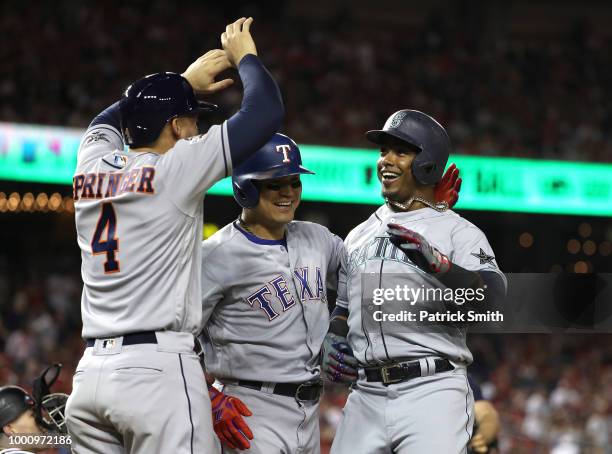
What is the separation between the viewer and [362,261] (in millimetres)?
3574

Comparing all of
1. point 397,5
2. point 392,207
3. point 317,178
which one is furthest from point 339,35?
point 392,207

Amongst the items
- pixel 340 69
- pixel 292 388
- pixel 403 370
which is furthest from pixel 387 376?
pixel 340 69

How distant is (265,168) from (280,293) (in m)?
0.48

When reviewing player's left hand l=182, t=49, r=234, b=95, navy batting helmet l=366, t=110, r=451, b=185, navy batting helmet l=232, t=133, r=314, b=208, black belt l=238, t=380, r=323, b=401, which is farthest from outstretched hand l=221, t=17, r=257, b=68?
black belt l=238, t=380, r=323, b=401

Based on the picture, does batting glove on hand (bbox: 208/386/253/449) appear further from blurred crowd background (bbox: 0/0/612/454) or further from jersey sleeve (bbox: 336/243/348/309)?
blurred crowd background (bbox: 0/0/612/454)

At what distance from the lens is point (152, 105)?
315 cm

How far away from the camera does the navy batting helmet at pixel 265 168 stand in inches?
139

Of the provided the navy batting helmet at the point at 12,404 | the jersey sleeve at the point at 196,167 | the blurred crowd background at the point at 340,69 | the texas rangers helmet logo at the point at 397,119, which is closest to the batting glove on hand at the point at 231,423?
the jersey sleeve at the point at 196,167

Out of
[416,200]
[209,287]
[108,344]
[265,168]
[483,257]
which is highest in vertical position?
[265,168]

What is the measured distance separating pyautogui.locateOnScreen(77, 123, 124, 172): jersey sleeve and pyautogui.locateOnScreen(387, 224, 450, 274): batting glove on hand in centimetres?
105

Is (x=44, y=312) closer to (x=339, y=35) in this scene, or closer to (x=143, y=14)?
(x=143, y=14)

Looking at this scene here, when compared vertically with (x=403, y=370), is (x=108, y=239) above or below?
above

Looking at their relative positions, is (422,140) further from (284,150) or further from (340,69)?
(340,69)

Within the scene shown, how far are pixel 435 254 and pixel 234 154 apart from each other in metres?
0.75
